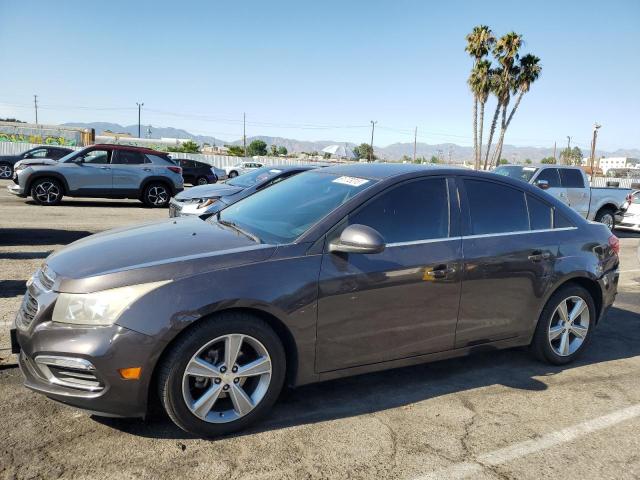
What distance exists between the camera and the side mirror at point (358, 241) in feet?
10.2

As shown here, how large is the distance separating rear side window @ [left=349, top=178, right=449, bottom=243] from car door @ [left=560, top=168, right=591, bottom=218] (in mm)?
10723

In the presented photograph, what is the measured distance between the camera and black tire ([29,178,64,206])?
13.5 meters

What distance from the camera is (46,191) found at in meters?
13.6

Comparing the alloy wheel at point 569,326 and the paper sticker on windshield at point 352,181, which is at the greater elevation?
the paper sticker on windshield at point 352,181

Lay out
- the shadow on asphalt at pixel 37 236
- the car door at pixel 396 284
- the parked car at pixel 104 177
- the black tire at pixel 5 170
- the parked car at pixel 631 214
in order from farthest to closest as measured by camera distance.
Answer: the black tire at pixel 5 170 < the parked car at pixel 631 214 < the parked car at pixel 104 177 < the shadow on asphalt at pixel 37 236 < the car door at pixel 396 284

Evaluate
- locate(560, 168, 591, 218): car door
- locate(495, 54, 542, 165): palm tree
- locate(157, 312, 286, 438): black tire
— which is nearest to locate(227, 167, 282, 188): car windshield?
locate(157, 312, 286, 438): black tire

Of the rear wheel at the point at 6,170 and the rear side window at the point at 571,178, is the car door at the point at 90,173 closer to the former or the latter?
the rear wheel at the point at 6,170

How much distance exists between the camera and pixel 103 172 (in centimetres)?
1415

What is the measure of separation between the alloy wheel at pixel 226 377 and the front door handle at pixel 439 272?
4.03 feet

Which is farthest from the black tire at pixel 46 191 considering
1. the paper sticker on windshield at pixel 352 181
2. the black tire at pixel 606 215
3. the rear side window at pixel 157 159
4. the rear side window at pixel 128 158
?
the black tire at pixel 606 215

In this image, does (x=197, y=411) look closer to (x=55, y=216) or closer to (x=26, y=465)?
(x=26, y=465)

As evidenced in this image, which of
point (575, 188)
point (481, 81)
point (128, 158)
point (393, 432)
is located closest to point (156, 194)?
point (128, 158)

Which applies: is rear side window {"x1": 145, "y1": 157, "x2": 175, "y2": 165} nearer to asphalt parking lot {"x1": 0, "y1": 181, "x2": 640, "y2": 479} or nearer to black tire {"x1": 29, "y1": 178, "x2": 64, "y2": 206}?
black tire {"x1": 29, "y1": 178, "x2": 64, "y2": 206}

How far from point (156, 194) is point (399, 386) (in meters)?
12.7
